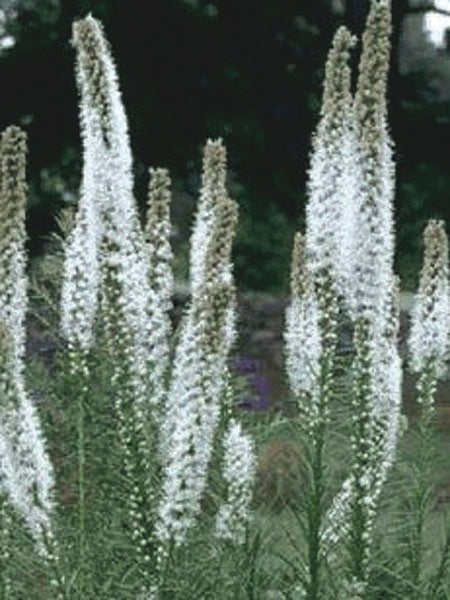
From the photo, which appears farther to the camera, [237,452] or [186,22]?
[186,22]

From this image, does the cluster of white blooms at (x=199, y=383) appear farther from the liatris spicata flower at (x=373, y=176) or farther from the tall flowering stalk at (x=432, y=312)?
the tall flowering stalk at (x=432, y=312)

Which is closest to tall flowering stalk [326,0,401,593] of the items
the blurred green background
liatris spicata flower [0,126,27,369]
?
liatris spicata flower [0,126,27,369]

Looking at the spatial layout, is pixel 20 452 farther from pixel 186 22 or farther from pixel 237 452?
pixel 186 22

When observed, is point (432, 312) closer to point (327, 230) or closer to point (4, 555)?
point (327, 230)

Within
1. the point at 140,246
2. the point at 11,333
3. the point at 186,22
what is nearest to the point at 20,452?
the point at 11,333

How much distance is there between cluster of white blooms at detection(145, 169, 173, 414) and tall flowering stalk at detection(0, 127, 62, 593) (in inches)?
14.3

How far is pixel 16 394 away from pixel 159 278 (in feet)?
2.84

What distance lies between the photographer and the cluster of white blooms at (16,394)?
4.18 meters

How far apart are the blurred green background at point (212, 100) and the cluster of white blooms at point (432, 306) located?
36.3 ft

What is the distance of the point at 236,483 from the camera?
489 cm

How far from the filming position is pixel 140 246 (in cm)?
462

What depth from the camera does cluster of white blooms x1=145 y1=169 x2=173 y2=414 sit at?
4.78 meters

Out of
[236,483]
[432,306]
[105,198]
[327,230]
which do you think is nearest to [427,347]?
[432,306]

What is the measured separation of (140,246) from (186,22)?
41.9 ft
